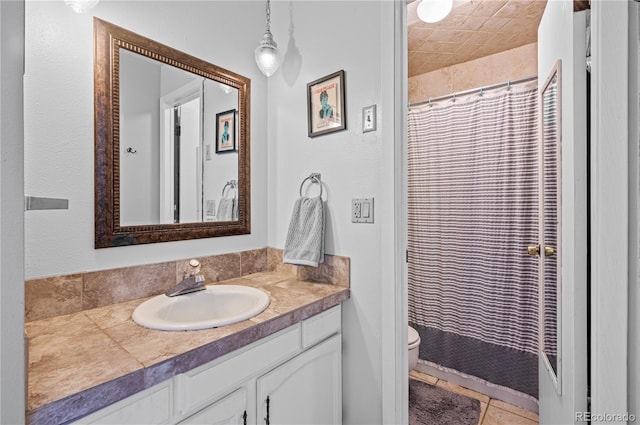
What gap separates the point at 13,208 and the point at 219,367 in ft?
2.09

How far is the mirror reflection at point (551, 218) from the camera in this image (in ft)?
3.93

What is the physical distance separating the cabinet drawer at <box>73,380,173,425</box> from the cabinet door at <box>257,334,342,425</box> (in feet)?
0.99

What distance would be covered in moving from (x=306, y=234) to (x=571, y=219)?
1.00 metres

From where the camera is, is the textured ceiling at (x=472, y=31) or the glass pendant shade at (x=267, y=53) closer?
the glass pendant shade at (x=267, y=53)

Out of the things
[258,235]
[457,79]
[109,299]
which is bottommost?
[109,299]

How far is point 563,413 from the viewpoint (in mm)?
1069

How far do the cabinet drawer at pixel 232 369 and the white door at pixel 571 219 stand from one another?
36.3 inches

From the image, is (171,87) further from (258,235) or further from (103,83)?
(258,235)

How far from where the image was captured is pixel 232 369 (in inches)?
35.8

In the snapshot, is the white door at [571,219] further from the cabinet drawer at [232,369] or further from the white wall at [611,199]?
the cabinet drawer at [232,369]

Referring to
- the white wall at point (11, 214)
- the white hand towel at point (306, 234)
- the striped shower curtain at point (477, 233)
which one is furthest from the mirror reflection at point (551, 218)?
Answer: the white wall at point (11, 214)

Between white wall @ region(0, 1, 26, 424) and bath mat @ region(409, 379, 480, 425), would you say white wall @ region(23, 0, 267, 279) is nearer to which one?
white wall @ region(0, 1, 26, 424)

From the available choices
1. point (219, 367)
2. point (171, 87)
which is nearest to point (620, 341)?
point (219, 367)

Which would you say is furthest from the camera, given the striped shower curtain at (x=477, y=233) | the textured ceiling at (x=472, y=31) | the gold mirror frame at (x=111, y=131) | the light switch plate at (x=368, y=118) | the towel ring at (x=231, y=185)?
the striped shower curtain at (x=477, y=233)
